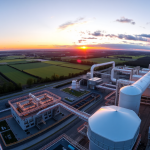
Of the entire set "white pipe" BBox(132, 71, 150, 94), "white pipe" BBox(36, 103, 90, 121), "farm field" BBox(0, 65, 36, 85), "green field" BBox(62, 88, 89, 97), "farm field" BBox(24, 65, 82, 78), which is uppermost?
"white pipe" BBox(132, 71, 150, 94)

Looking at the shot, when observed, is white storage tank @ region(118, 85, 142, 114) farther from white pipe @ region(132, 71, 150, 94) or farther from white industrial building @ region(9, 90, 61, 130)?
white industrial building @ region(9, 90, 61, 130)

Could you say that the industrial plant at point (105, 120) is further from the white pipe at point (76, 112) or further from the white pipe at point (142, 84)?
the white pipe at point (142, 84)

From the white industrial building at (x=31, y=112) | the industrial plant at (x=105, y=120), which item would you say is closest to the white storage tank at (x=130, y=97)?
the industrial plant at (x=105, y=120)

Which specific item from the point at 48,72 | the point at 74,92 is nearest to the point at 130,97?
the point at 74,92

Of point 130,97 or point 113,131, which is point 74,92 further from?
point 113,131

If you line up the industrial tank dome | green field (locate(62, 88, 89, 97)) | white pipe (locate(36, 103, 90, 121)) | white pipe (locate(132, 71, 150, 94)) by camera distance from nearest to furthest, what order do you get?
the industrial tank dome, white pipe (locate(36, 103, 90, 121)), white pipe (locate(132, 71, 150, 94)), green field (locate(62, 88, 89, 97))

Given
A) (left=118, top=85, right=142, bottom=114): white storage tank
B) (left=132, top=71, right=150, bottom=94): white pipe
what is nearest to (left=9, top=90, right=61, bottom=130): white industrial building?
(left=118, top=85, right=142, bottom=114): white storage tank

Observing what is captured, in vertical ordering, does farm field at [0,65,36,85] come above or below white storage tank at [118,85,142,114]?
below

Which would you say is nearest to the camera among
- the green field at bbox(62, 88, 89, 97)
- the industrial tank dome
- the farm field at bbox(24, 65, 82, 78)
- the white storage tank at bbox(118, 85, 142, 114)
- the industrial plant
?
the industrial tank dome

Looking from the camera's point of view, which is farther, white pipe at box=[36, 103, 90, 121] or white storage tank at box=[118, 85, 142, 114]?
white storage tank at box=[118, 85, 142, 114]
